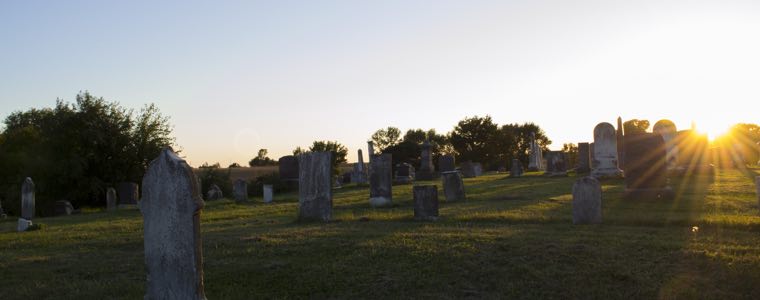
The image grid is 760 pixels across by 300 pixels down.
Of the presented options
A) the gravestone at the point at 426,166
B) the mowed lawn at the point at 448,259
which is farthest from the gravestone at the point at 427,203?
the gravestone at the point at 426,166

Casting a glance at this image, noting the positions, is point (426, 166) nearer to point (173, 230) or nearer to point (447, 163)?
point (447, 163)

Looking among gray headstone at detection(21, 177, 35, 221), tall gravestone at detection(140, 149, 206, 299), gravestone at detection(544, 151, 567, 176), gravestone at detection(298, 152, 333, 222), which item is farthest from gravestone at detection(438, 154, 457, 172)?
tall gravestone at detection(140, 149, 206, 299)

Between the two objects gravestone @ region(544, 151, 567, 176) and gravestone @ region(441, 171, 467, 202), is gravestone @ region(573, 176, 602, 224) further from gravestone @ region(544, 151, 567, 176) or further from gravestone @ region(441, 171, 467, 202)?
gravestone @ region(544, 151, 567, 176)

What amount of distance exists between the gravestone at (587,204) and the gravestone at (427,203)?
3238 millimetres

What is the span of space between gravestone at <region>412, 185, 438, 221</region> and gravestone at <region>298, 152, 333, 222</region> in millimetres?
2474

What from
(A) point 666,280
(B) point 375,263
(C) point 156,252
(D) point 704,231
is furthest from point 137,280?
(D) point 704,231

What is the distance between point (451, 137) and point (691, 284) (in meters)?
63.6

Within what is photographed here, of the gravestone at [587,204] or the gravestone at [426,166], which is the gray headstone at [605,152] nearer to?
the gravestone at [426,166]

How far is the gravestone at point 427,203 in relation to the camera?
1377cm

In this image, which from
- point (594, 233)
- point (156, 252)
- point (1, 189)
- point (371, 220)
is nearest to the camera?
point (156, 252)

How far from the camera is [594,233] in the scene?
411 inches

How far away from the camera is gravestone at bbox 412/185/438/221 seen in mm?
13773

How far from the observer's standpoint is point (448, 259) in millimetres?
8523

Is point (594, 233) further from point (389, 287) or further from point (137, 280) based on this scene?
point (137, 280)
